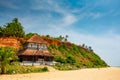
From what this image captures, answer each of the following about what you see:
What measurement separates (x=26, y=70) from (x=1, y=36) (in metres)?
37.5

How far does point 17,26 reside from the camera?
80.6 m

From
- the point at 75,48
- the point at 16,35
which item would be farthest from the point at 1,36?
the point at 75,48

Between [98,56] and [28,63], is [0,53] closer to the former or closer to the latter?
[28,63]

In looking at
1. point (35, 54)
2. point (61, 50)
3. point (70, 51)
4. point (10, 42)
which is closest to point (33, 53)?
point (35, 54)

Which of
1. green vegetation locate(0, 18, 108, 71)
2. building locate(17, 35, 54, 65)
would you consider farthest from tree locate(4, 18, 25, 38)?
building locate(17, 35, 54, 65)

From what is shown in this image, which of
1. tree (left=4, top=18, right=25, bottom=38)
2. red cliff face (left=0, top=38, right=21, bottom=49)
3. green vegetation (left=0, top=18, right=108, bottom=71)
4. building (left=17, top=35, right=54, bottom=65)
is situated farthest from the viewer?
tree (left=4, top=18, right=25, bottom=38)

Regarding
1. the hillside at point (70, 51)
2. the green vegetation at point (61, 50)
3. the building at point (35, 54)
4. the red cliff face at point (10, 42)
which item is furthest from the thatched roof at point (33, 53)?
the hillside at point (70, 51)

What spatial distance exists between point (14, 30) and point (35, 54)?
84.0 feet

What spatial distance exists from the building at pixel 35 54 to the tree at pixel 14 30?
19.1 meters

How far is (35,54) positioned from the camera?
2271 inches

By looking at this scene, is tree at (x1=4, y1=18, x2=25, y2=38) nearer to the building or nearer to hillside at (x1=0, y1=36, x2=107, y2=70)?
hillside at (x1=0, y1=36, x2=107, y2=70)

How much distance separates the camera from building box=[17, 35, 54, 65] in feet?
188

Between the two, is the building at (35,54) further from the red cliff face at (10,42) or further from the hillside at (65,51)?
the red cliff face at (10,42)

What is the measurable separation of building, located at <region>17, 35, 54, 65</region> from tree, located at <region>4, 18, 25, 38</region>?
19119 millimetres
